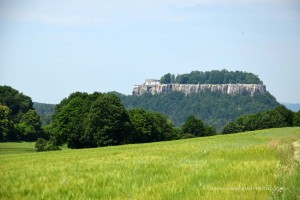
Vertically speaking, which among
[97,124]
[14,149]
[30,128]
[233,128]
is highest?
[97,124]

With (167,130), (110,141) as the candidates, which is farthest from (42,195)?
(167,130)

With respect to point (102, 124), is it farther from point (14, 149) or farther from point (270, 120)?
point (270, 120)

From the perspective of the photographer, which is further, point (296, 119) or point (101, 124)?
point (296, 119)

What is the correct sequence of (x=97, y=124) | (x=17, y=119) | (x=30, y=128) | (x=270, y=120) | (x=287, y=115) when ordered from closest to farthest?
(x=97, y=124), (x=270, y=120), (x=30, y=128), (x=287, y=115), (x=17, y=119)

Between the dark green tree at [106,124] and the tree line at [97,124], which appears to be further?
the tree line at [97,124]

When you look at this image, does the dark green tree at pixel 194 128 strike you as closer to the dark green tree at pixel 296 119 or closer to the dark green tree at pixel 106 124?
the dark green tree at pixel 296 119

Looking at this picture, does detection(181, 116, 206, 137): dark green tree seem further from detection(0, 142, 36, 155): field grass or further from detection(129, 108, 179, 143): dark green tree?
detection(0, 142, 36, 155): field grass

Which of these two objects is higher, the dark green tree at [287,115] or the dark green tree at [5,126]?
the dark green tree at [287,115]

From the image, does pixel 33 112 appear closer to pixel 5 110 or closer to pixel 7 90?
pixel 5 110

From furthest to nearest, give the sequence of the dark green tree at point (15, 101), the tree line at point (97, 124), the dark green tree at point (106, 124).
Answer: the dark green tree at point (15, 101) → the tree line at point (97, 124) → the dark green tree at point (106, 124)

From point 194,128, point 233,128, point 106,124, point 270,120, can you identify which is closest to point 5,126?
point 106,124

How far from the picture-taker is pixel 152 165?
15281mm

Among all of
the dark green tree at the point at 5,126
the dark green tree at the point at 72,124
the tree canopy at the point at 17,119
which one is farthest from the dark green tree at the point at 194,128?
the dark green tree at the point at 5,126

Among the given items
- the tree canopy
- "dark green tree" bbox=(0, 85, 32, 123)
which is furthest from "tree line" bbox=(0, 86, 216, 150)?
"dark green tree" bbox=(0, 85, 32, 123)
